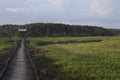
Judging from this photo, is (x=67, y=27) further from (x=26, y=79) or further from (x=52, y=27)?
(x=26, y=79)

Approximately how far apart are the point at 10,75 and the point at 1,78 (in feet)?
4.99

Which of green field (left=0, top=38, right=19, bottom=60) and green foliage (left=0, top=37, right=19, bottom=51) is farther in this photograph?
green foliage (left=0, top=37, right=19, bottom=51)

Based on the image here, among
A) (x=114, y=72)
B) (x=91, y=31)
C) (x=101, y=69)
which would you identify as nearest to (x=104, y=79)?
(x=114, y=72)

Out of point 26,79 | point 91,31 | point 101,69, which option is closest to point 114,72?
point 101,69

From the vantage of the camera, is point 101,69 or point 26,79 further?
point 101,69

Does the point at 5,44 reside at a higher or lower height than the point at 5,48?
lower

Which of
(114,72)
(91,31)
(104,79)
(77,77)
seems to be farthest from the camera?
(91,31)

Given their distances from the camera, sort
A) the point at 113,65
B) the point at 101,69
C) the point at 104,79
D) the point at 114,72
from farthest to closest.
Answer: the point at 113,65 → the point at 101,69 → the point at 114,72 → the point at 104,79

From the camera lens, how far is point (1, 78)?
18.6 metres

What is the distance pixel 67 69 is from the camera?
2253 centimetres

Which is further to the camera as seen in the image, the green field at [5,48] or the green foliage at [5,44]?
the green foliage at [5,44]

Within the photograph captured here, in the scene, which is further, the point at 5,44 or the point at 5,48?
the point at 5,44

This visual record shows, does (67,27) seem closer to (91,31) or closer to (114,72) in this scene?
(91,31)

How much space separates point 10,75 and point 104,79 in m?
5.41
